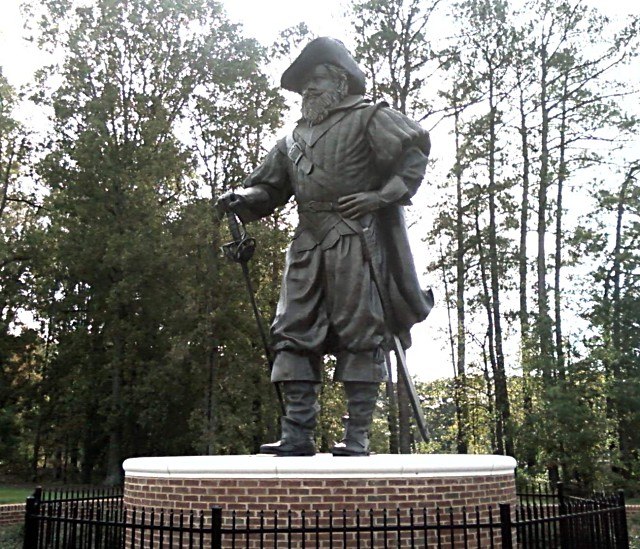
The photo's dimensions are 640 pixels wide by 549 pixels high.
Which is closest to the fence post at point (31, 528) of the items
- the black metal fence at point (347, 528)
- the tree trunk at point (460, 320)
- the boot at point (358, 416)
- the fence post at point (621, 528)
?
the black metal fence at point (347, 528)

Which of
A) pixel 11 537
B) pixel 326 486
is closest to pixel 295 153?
pixel 326 486

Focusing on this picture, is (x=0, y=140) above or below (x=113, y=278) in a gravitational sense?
above

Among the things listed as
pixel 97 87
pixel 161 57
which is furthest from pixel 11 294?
pixel 161 57

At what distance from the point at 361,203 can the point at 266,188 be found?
119cm

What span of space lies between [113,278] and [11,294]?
3.87m

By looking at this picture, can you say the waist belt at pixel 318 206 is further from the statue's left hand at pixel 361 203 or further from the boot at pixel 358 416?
the boot at pixel 358 416

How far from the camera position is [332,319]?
6.17 metres

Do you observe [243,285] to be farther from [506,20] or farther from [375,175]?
[375,175]

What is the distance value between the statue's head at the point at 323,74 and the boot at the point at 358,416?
7.74 feet

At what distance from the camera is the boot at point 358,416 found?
597 cm

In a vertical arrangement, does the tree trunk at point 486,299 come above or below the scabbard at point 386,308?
above

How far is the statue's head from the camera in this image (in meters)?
6.44

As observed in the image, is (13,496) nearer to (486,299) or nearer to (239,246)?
(486,299)

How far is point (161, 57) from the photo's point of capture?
77.7 feet
